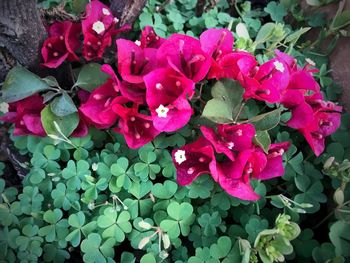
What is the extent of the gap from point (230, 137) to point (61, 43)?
1.65ft

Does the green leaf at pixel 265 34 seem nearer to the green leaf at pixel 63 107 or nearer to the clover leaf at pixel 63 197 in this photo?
the green leaf at pixel 63 107

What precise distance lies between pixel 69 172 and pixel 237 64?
474 millimetres

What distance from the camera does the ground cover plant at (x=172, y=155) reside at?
92 centimetres

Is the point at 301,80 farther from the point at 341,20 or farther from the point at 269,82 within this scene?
the point at 341,20

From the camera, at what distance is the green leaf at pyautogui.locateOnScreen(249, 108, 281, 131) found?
0.91 m

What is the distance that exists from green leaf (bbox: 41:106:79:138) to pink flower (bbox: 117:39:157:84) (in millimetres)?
178

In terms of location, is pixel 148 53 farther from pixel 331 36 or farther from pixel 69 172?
pixel 331 36

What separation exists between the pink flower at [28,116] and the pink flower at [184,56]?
0.35 m

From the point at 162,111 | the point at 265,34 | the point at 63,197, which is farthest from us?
the point at 265,34

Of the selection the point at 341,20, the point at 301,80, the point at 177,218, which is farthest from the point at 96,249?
the point at 341,20

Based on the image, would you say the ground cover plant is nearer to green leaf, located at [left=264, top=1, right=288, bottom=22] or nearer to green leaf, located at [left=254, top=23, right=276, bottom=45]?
green leaf, located at [left=254, top=23, right=276, bottom=45]

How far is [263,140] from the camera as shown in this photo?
917mm

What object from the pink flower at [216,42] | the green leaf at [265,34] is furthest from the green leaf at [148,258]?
the green leaf at [265,34]

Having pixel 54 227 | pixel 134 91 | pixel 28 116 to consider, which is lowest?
pixel 54 227
